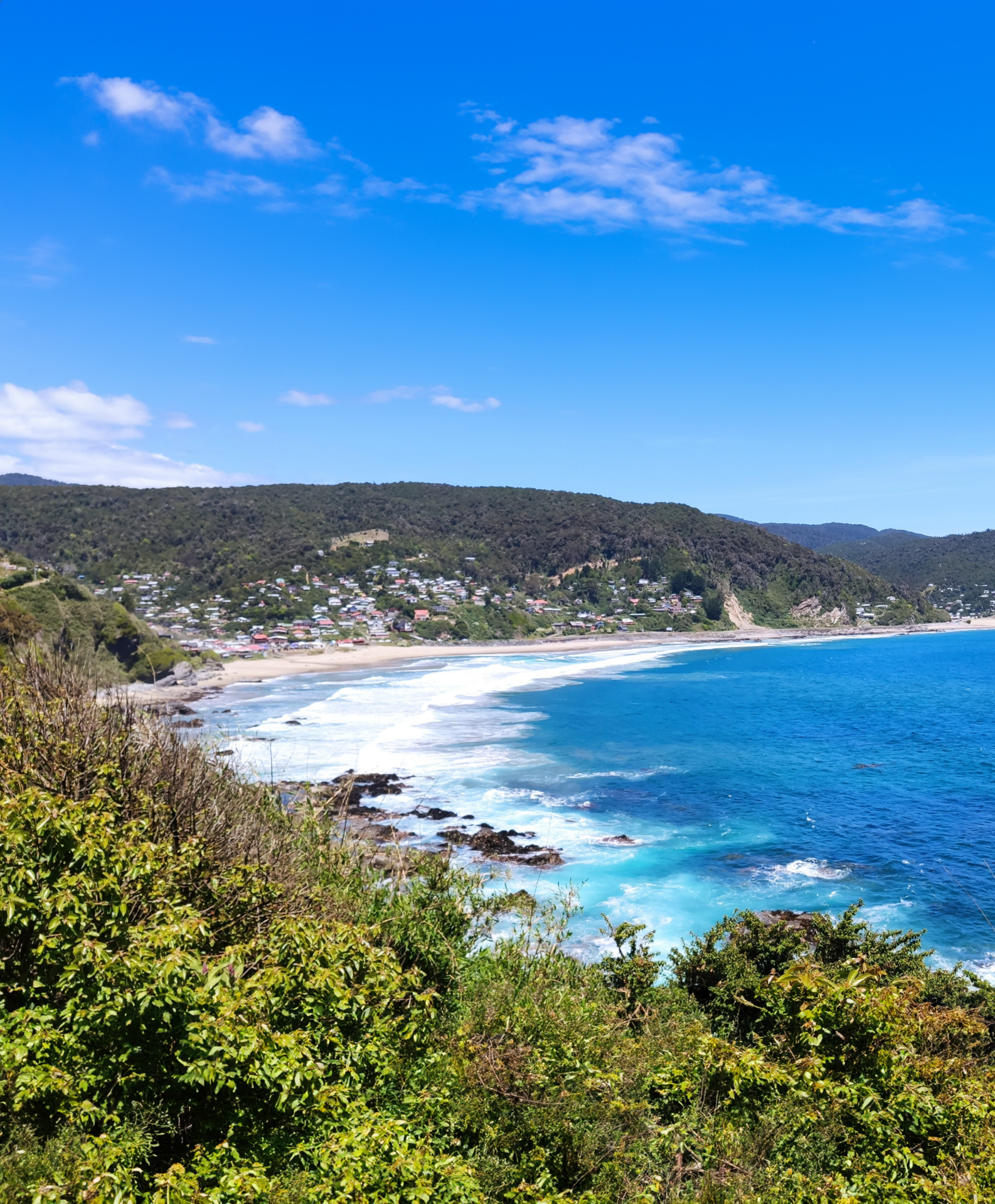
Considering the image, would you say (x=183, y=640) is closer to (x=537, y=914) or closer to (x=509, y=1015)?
(x=537, y=914)

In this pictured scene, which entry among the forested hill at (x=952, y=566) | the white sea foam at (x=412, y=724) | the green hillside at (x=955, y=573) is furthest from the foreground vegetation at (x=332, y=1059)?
the forested hill at (x=952, y=566)

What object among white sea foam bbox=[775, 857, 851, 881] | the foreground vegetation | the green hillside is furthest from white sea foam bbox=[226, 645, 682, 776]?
the green hillside

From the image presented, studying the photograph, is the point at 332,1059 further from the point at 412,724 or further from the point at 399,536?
the point at 399,536

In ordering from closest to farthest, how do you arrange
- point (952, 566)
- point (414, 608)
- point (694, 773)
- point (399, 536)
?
point (694, 773) < point (414, 608) < point (399, 536) < point (952, 566)

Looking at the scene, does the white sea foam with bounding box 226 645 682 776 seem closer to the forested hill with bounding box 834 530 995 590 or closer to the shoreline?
the shoreline

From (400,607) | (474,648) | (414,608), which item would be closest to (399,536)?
(400,607)

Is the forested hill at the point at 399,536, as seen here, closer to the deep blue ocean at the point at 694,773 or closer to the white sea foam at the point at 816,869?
the deep blue ocean at the point at 694,773

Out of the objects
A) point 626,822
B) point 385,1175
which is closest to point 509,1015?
point 385,1175
